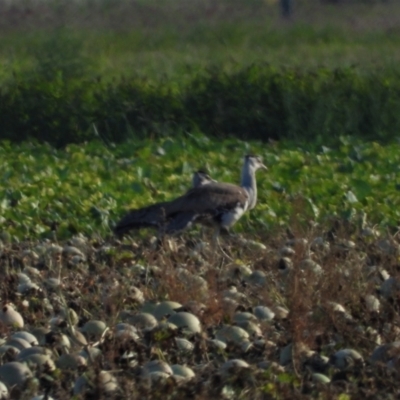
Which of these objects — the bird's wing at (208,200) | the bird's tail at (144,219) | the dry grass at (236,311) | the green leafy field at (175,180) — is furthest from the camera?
the green leafy field at (175,180)

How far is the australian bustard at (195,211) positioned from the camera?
28.2 feet

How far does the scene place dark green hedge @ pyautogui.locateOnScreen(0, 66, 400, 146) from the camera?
15.1 m

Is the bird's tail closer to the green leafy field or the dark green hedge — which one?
the green leafy field

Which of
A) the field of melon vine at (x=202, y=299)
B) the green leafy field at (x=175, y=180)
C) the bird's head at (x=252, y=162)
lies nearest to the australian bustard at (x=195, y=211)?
the field of melon vine at (x=202, y=299)

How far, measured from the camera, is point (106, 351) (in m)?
5.98

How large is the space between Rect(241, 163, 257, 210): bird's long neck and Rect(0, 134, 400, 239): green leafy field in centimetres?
25

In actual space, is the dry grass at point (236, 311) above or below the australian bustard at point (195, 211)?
above

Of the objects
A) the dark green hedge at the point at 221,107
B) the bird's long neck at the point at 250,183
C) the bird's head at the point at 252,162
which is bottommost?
the dark green hedge at the point at 221,107

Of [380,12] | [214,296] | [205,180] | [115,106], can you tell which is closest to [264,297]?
[214,296]

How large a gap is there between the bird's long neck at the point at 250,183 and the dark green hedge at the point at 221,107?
5.13m

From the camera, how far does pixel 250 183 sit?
9.65 metres

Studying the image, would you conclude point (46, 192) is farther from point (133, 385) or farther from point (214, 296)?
point (133, 385)

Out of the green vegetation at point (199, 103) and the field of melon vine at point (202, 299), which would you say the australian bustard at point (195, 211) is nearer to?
the field of melon vine at point (202, 299)

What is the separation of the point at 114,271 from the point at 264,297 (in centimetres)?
141
